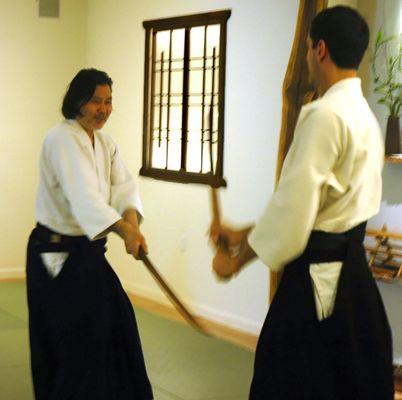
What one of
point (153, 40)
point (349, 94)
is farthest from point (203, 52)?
point (349, 94)

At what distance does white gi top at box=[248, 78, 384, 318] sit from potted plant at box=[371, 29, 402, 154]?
169 cm

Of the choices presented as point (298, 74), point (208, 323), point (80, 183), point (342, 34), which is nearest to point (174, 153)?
point (208, 323)

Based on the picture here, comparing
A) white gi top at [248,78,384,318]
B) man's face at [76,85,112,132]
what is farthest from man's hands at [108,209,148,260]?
white gi top at [248,78,384,318]

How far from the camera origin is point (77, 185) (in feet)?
8.16

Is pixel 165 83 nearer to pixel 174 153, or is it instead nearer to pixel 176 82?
pixel 176 82

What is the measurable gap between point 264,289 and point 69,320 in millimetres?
1878

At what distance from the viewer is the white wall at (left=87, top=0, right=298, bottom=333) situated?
416 cm

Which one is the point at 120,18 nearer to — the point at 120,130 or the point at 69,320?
the point at 120,130

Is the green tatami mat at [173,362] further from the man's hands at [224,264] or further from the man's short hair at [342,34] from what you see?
the man's short hair at [342,34]

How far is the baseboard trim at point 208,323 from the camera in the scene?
411 cm

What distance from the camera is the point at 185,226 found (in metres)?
4.82

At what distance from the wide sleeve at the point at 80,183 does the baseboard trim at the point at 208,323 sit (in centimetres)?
145

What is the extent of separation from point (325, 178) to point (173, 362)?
2285 mm

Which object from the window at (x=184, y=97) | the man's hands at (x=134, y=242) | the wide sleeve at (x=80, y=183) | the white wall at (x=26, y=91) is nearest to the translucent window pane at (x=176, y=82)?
the window at (x=184, y=97)
